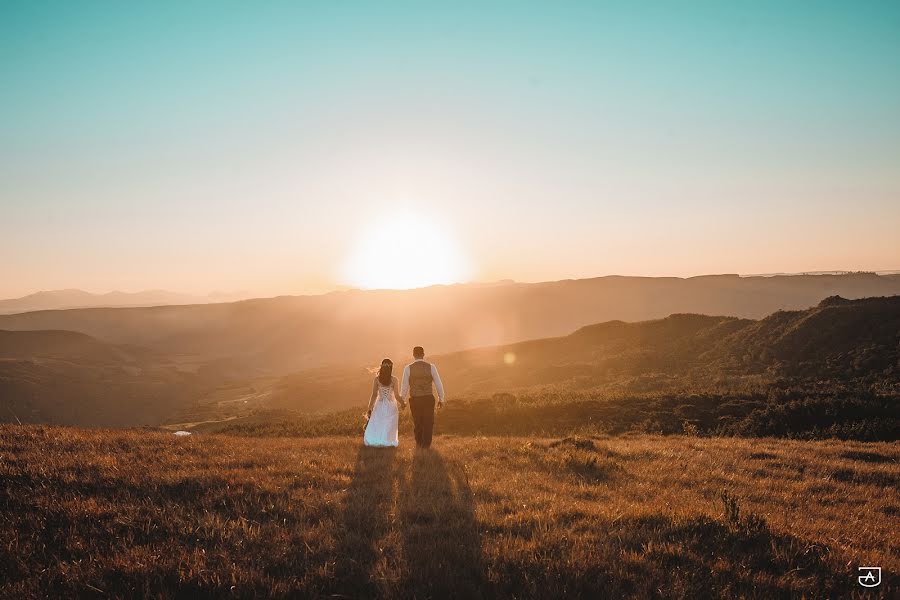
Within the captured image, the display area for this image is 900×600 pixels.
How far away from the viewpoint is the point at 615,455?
448 inches

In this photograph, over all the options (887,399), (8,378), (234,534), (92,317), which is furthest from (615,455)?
(92,317)

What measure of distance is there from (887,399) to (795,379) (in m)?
8.04

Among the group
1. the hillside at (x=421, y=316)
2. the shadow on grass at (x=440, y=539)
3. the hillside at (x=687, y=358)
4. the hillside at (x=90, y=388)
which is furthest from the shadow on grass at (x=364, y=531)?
the hillside at (x=421, y=316)

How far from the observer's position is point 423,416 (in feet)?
41.4

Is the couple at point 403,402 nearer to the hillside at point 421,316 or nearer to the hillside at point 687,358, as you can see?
the hillside at point 687,358

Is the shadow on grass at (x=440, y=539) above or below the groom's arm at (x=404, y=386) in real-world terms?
below

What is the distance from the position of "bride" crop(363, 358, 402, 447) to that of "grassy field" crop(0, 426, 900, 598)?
2502 mm

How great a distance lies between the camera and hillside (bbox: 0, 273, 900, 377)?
12038 cm

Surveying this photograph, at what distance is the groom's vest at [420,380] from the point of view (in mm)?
12344

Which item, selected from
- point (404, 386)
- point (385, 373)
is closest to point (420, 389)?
point (404, 386)

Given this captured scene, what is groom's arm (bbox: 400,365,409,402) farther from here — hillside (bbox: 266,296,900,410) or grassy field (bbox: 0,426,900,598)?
hillside (bbox: 266,296,900,410)

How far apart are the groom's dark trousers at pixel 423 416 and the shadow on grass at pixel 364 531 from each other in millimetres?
3221

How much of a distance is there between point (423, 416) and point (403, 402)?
0.81 metres

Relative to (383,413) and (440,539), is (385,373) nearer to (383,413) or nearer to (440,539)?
(383,413)
